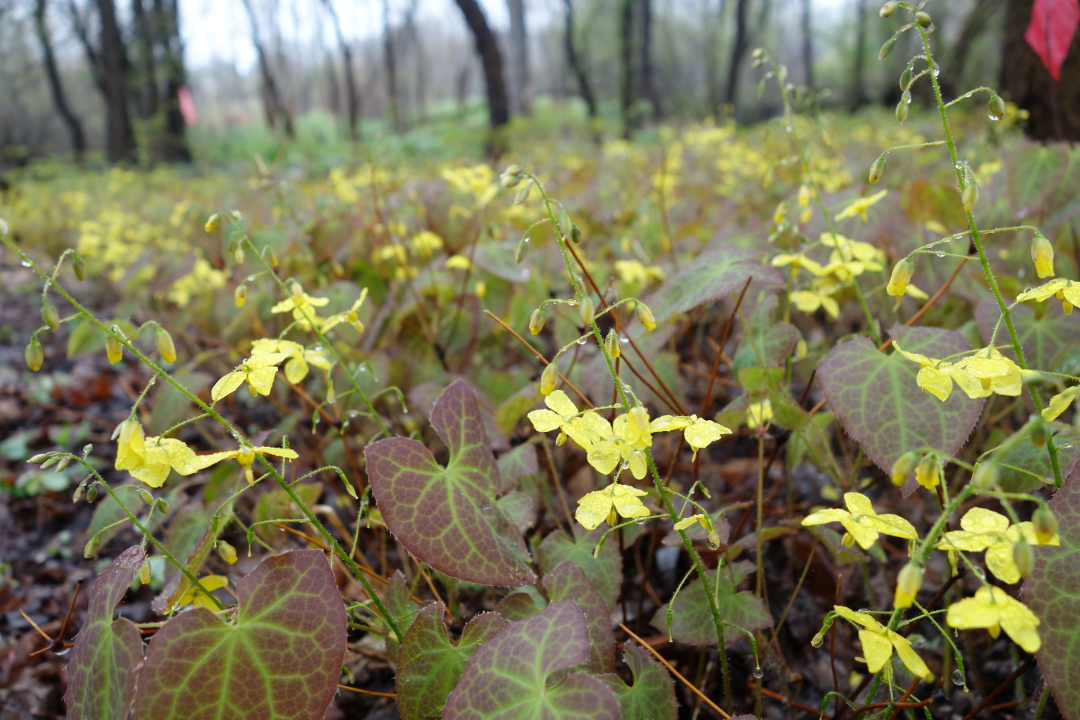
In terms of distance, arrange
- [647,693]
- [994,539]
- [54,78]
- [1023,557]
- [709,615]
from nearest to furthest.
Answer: [1023,557]
[994,539]
[647,693]
[709,615]
[54,78]

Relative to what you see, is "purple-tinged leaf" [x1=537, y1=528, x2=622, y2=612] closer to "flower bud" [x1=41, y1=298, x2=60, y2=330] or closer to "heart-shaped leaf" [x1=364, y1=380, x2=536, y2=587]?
"heart-shaped leaf" [x1=364, y1=380, x2=536, y2=587]

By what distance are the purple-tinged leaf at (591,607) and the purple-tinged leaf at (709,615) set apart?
13cm

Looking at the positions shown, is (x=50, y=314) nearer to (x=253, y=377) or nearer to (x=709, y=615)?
(x=253, y=377)

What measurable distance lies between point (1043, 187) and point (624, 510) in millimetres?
1690

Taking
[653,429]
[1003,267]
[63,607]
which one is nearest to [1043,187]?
[1003,267]

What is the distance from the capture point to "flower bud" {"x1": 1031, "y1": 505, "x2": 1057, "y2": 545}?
559 millimetres

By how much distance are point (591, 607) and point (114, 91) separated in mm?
15617

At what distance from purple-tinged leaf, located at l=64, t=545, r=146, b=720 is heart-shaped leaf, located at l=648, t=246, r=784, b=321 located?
3.02ft

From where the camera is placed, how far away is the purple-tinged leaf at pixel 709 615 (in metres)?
1.00

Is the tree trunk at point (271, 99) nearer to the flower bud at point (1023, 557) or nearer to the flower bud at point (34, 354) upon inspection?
the flower bud at point (34, 354)

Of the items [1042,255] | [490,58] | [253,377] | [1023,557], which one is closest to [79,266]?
[253,377]

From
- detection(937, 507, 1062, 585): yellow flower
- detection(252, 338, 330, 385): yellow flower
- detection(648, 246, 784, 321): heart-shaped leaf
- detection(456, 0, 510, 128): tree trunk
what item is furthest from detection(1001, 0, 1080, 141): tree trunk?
detection(456, 0, 510, 128): tree trunk

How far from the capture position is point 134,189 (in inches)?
304

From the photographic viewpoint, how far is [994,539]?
65 centimetres
